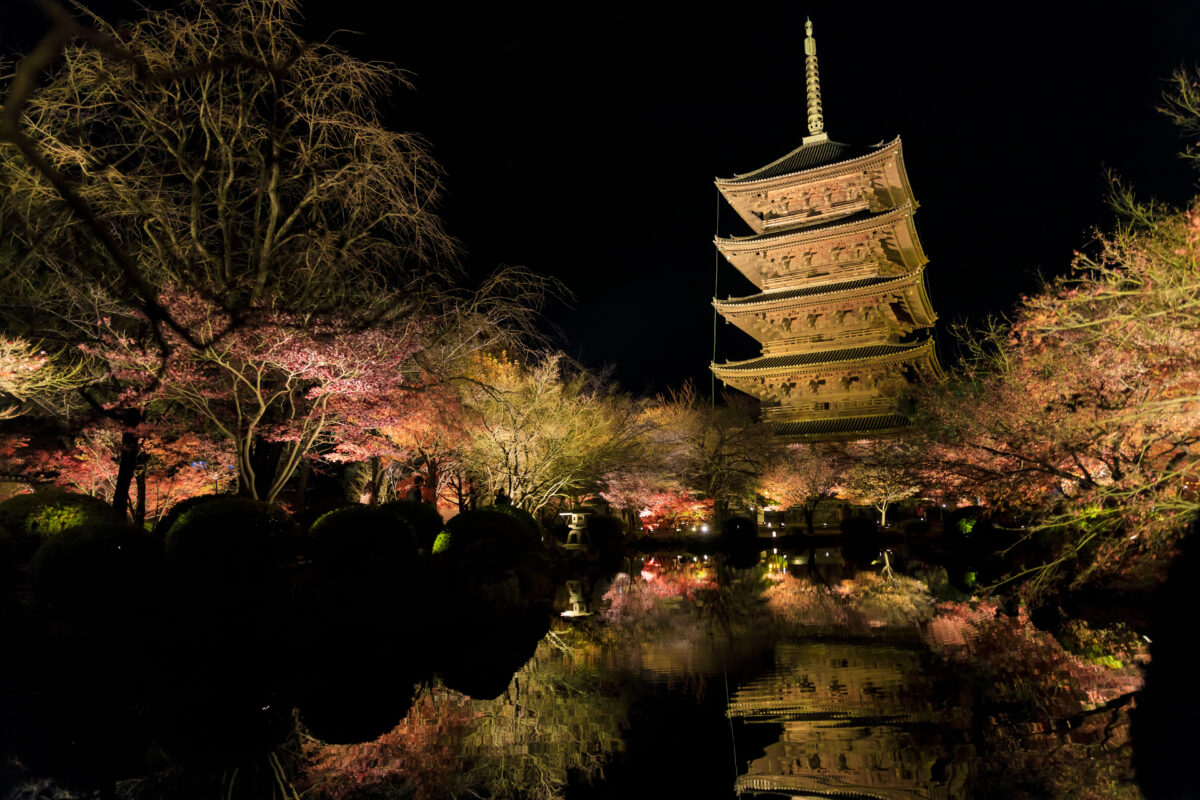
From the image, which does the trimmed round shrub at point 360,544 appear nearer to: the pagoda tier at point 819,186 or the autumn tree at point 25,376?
the autumn tree at point 25,376

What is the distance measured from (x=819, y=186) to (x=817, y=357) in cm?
929

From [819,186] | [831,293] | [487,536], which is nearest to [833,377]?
[831,293]

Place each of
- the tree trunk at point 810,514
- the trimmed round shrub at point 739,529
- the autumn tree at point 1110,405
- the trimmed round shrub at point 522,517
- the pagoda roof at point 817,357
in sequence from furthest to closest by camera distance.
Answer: the pagoda roof at point 817,357 → the tree trunk at point 810,514 → the trimmed round shrub at point 739,529 → the trimmed round shrub at point 522,517 → the autumn tree at point 1110,405

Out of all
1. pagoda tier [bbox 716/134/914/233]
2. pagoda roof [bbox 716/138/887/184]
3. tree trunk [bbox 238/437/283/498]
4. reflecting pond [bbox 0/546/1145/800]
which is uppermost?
pagoda roof [bbox 716/138/887/184]

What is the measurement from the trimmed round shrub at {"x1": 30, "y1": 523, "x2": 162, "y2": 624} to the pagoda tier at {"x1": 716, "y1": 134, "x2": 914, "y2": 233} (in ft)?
110

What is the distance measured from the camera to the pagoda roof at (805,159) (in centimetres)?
3678

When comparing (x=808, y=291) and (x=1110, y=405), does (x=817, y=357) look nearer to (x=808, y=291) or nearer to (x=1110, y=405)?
(x=808, y=291)

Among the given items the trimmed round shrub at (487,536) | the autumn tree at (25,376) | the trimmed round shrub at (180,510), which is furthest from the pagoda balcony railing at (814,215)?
the trimmed round shrub at (180,510)

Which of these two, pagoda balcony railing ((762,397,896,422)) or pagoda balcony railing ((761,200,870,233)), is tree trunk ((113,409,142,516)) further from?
pagoda balcony railing ((761,200,870,233))

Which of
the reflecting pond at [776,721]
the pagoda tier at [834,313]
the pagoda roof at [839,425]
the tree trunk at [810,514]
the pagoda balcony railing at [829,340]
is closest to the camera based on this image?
the reflecting pond at [776,721]

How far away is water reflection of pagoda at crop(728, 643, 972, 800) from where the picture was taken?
514 cm

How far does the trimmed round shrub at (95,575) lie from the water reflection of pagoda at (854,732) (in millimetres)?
8766

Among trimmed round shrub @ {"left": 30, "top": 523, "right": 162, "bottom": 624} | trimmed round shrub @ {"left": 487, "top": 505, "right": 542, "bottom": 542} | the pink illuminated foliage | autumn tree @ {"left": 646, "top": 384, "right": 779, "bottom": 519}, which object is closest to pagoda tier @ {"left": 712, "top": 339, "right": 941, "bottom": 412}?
autumn tree @ {"left": 646, "top": 384, "right": 779, "bottom": 519}

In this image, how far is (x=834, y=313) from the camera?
35.8 meters
